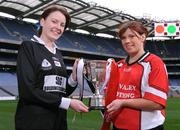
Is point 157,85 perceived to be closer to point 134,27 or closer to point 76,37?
point 134,27

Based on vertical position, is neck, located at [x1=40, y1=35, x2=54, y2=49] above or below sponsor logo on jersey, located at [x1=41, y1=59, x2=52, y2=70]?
above

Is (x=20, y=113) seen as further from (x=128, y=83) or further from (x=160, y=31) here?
(x=160, y=31)

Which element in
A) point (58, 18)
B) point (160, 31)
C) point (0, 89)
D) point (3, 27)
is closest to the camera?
point (58, 18)

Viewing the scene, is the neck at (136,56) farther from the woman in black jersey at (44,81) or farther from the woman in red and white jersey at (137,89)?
the woman in black jersey at (44,81)

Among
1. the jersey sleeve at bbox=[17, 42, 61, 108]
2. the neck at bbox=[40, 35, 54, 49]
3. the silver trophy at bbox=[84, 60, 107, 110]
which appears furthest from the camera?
the neck at bbox=[40, 35, 54, 49]

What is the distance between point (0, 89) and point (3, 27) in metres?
9.36

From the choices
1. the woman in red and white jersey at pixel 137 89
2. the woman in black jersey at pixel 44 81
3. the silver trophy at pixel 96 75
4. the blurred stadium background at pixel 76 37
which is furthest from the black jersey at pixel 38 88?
the blurred stadium background at pixel 76 37

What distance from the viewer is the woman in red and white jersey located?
301 cm

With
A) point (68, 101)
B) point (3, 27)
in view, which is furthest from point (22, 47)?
point (3, 27)

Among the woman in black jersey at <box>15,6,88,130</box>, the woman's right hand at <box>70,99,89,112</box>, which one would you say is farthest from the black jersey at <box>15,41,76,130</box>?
the woman's right hand at <box>70,99,89,112</box>

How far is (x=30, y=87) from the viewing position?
293 centimetres

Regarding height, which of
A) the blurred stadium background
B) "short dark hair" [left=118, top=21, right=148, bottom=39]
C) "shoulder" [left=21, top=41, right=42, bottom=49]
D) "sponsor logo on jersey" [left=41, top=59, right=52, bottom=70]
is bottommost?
"sponsor logo on jersey" [left=41, top=59, right=52, bottom=70]

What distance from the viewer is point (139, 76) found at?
3.09 metres

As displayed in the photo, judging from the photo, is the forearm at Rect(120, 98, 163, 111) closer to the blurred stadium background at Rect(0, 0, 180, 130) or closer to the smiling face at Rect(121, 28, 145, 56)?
the smiling face at Rect(121, 28, 145, 56)
